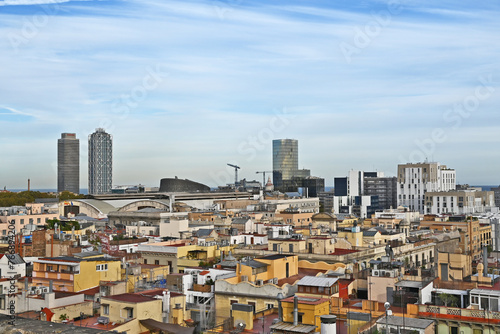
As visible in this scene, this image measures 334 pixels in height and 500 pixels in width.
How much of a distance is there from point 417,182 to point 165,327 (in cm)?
16088

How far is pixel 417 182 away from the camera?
576ft

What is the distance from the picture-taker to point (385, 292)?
92.1ft

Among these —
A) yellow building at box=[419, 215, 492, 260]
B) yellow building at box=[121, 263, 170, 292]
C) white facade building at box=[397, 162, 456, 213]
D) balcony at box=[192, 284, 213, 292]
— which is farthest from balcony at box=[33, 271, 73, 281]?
white facade building at box=[397, 162, 456, 213]

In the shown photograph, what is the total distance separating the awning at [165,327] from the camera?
2250 centimetres

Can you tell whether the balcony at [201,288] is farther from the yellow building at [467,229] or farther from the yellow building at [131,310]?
the yellow building at [467,229]

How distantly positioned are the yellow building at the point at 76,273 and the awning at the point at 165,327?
396 inches

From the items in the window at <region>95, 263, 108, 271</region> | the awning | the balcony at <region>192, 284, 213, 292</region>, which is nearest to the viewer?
the awning

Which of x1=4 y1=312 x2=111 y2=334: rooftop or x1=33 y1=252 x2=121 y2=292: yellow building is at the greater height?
x1=4 y1=312 x2=111 y2=334: rooftop

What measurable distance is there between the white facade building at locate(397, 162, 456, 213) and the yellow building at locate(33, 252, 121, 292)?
148 meters

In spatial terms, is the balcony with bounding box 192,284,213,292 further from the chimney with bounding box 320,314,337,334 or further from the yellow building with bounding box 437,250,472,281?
the chimney with bounding box 320,314,337,334

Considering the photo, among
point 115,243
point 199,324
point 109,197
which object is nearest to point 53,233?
point 115,243

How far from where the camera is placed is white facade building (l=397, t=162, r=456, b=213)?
174m

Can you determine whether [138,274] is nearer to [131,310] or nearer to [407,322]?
[131,310]

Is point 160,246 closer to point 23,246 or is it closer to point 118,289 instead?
point 23,246
